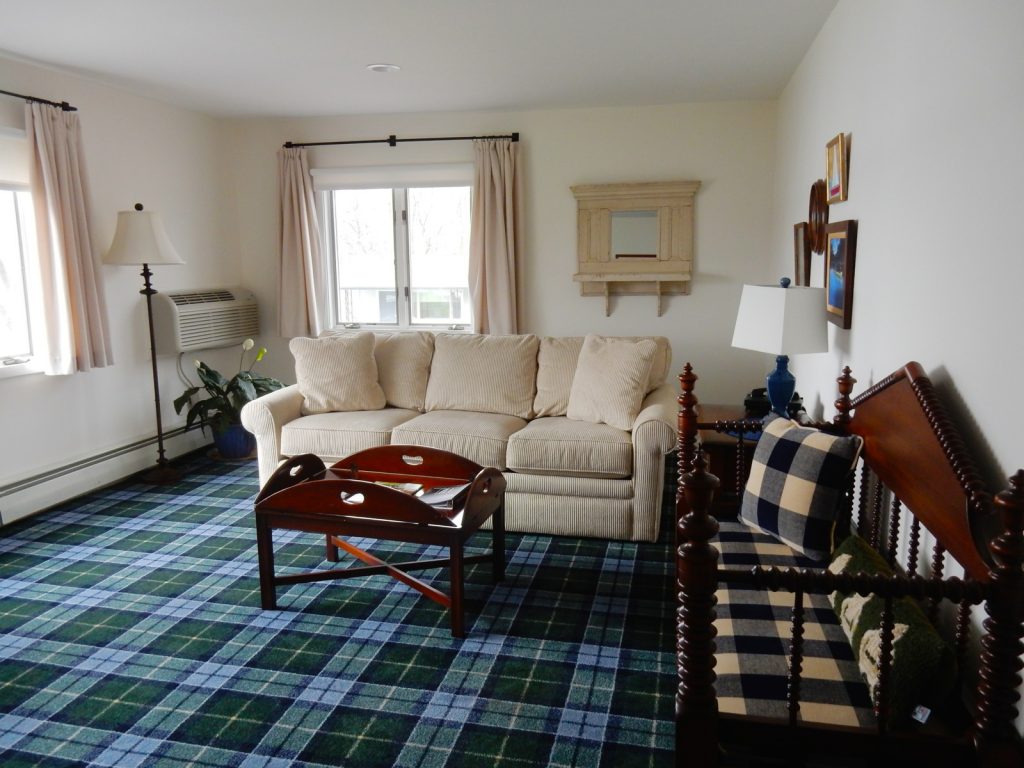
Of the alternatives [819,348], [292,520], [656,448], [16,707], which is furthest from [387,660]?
[819,348]

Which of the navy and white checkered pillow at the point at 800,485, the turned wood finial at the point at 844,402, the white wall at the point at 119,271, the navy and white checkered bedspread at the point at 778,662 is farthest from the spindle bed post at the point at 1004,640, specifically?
the white wall at the point at 119,271

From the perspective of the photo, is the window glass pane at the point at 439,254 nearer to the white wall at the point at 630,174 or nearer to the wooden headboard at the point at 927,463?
the white wall at the point at 630,174

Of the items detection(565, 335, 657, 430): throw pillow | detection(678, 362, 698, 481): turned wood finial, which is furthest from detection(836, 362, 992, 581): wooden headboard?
detection(565, 335, 657, 430): throw pillow

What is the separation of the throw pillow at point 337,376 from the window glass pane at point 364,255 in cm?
150

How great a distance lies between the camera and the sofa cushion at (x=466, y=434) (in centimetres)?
383

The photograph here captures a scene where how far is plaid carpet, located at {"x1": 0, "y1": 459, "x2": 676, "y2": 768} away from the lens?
7.23 ft

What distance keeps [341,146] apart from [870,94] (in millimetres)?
4096

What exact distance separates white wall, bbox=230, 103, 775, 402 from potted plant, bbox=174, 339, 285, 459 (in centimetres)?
171

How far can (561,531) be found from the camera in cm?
377

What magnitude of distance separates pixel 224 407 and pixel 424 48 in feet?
8.87

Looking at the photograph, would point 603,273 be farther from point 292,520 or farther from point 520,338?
point 292,520

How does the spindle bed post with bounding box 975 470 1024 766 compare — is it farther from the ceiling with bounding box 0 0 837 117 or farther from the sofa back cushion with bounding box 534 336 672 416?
the sofa back cushion with bounding box 534 336 672 416

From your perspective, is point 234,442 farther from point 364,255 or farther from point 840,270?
point 840,270

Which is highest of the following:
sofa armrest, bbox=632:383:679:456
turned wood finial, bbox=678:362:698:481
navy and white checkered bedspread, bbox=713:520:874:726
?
turned wood finial, bbox=678:362:698:481
